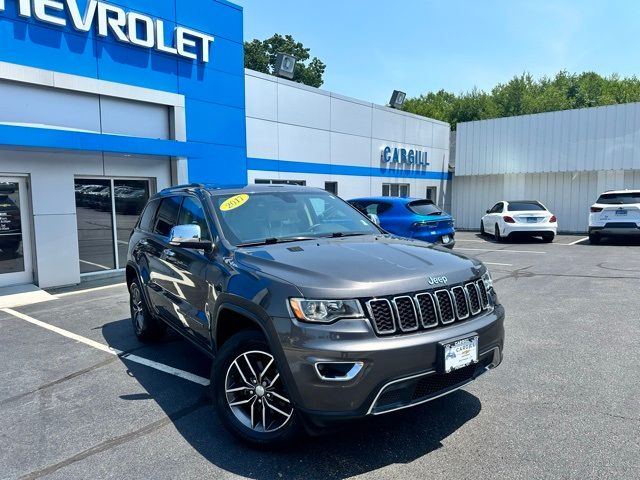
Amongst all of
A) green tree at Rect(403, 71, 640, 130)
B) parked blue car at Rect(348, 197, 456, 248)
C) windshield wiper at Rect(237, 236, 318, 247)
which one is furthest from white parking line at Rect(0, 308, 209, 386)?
green tree at Rect(403, 71, 640, 130)

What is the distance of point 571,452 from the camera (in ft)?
9.79

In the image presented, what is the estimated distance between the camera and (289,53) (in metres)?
62.8

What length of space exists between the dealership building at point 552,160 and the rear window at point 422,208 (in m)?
12.2

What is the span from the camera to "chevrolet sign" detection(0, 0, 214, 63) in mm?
9039

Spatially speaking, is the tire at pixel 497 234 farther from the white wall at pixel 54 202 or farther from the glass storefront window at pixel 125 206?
the white wall at pixel 54 202

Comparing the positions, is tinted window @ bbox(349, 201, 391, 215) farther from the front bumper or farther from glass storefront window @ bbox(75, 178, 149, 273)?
the front bumper

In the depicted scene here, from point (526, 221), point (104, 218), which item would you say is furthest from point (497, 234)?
point (104, 218)

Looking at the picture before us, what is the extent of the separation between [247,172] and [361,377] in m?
12.0

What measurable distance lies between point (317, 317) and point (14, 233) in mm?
8995

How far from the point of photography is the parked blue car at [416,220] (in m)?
10.5

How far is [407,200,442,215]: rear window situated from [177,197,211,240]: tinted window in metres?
7.15

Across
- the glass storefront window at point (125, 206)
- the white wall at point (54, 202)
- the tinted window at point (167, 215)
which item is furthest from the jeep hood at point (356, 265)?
the glass storefront window at point (125, 206)

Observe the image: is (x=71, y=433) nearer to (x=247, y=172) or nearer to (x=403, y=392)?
(x=403, y=392)

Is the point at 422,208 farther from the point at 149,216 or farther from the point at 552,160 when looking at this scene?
the point at 552,160
